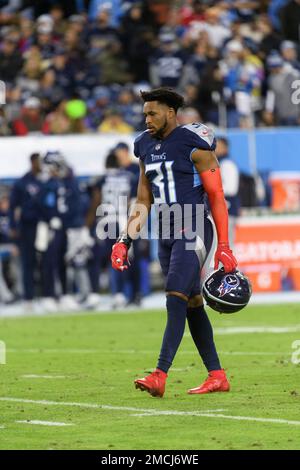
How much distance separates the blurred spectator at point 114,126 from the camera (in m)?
20.8

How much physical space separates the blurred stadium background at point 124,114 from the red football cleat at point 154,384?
903 centimetres

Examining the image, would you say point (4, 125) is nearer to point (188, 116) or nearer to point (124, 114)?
point (124, 114)

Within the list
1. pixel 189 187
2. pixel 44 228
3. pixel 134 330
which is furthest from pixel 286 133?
pixel 189 187

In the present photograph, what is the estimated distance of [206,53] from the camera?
22938mm

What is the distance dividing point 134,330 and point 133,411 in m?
6.46

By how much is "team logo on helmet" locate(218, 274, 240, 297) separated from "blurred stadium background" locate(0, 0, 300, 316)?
8805 mm

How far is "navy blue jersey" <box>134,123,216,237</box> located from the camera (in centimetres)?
888

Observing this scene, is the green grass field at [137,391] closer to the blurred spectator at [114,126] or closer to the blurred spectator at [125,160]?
the blurred spectator at [125,160]

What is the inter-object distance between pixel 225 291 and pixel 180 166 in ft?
2.95

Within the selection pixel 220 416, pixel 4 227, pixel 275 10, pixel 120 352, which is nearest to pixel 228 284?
pixel 220 416

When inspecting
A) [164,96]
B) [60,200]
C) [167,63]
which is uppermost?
[167,63]

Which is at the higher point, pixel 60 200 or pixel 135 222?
pixel 135 222

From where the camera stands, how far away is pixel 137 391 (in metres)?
9.12
